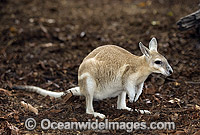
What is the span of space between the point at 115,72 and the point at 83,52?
9.76ft

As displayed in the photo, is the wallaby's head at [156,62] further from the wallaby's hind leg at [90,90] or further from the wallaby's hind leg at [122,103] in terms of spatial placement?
the wallaby's hind leg at [90,90]

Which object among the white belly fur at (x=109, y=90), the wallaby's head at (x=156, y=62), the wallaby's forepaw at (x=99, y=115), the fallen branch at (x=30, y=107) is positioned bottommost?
the wallaby's forepaw at (x=99, y=115)

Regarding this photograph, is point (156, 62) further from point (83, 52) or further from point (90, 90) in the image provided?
point (83, 52)

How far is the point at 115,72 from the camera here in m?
5.65

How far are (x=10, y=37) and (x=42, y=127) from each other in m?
4.74

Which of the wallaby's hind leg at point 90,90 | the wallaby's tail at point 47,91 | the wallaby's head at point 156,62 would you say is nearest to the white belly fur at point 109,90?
the wallaby's hind leg at point 90,90

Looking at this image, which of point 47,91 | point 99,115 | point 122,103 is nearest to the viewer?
point 99,115

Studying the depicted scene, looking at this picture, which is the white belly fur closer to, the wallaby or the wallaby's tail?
the wallaby

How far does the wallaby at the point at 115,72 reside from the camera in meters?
5.51

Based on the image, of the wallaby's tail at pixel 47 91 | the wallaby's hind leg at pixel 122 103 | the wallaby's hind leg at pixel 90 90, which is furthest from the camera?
the wallaby's tail at pixel 47 91

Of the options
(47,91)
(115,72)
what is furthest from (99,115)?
(47,91)

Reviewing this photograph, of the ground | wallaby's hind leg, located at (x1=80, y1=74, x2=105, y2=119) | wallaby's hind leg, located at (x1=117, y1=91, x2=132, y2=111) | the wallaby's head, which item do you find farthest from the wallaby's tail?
the wallaby's head

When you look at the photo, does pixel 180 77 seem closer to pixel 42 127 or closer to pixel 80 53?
pixel 80 53

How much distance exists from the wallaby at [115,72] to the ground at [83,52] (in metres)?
0.36
